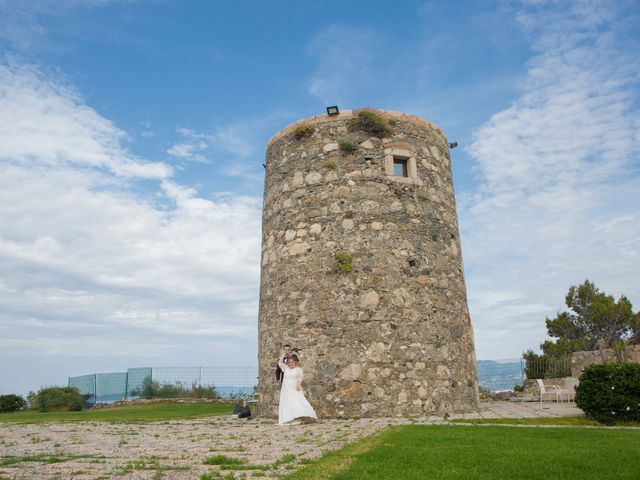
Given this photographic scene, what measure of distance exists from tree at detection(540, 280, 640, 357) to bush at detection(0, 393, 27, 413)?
24840 mm

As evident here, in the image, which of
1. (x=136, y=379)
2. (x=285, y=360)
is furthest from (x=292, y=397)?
(x=136, y=379)

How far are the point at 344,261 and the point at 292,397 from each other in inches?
118

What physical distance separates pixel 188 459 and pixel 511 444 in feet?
11.5

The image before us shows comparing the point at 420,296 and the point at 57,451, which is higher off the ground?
the point at 420,296

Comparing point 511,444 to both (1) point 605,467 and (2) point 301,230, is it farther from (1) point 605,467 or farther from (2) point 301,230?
(2) point 301,230

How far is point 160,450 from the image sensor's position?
19.4 ft

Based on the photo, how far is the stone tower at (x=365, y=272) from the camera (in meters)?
10.9

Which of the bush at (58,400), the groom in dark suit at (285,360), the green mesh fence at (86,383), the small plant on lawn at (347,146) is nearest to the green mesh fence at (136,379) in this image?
the green mesh fence at (86,383)

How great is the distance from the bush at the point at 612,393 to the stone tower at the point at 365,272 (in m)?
2.79

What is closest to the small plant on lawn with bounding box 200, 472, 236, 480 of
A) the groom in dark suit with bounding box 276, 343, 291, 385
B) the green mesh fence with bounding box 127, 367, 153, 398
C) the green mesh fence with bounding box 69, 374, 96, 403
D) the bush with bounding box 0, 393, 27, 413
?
the groom in dark suit with bounding box 276, 343, 291, 385

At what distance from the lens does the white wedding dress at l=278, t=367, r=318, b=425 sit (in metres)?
10.1

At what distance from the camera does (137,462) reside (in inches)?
193

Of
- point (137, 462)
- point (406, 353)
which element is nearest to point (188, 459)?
point (137, 462)

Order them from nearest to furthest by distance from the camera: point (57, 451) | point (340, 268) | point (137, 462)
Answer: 1. point (137, 462)
2. point (57, 451)
3. point (340, 268)
